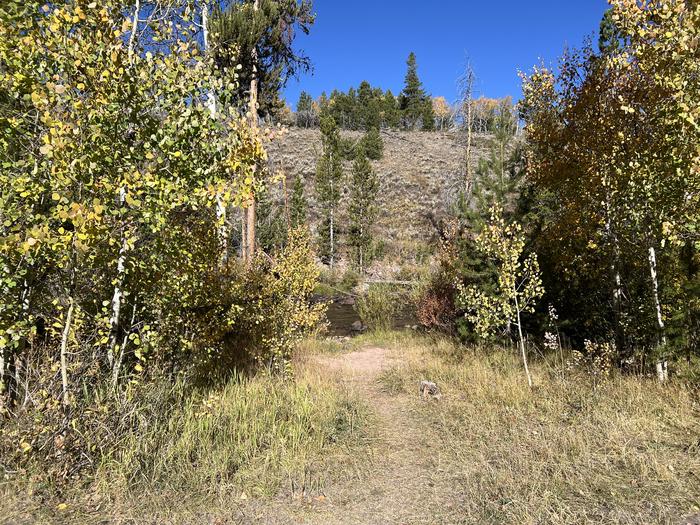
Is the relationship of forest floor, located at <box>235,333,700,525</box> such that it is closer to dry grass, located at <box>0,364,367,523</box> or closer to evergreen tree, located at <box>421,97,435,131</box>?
dry grass, located at <box>0,364,367,523</box>

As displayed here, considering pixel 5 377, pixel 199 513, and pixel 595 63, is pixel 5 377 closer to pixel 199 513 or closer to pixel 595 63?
pixel 199 513

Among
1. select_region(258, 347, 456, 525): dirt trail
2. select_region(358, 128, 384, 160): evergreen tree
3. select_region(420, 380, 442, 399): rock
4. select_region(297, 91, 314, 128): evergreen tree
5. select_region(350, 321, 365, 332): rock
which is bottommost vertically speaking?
select_region(350, 321, 365, 332): rock

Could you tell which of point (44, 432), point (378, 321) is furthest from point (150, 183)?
point (378, 321)

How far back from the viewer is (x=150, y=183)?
2961mm

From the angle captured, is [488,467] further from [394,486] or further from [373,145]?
[373,145]

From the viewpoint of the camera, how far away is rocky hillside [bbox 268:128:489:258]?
3186 centimetres

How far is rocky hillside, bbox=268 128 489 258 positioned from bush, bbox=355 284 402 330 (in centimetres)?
1177

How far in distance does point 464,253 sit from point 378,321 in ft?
17.9

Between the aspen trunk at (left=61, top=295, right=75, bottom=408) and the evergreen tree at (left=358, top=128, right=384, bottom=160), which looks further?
the evergreen tree at (left=358, top=128, right=384, bottom=160)

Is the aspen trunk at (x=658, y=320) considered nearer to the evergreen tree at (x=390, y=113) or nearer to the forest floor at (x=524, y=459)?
the forest floor at (x=524, y=459)

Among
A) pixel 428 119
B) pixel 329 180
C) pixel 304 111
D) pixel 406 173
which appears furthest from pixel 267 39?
pixel 304 111

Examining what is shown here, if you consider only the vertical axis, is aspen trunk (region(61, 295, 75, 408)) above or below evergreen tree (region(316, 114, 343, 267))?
below

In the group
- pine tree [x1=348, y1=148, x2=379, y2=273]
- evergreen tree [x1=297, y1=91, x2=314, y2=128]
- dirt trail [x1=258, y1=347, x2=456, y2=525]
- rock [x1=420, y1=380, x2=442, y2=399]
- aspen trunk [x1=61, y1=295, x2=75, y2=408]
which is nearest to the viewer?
aspen trunk [x1=61, y1=295, x2=75, y2=408]

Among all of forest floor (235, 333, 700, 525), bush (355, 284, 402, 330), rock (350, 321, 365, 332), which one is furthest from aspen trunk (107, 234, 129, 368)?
rock (350, 321, 365, 332)
